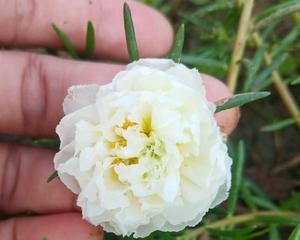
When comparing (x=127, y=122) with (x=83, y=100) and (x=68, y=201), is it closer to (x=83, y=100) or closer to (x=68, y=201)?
(x=83, y=100)

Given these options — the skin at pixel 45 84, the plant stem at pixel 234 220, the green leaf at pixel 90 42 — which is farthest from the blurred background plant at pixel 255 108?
the green leaf at pixel 90 42

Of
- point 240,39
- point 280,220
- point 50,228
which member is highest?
point 240,39

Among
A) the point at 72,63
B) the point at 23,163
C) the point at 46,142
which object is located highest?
the point at 72,63

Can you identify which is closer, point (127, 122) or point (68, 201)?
point (127, 122)

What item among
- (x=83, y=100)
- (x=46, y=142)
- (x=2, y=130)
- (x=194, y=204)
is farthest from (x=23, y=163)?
(x=194, y=204)

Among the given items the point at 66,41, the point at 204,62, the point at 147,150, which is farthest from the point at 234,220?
the point at 66,41

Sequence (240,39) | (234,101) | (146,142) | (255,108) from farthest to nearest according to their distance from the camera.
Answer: (255,108)
(240,39)
(234,101)
(146,142)

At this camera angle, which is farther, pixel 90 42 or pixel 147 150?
pixel 90 42

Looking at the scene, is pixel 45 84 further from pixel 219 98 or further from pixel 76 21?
pixel 219 98
